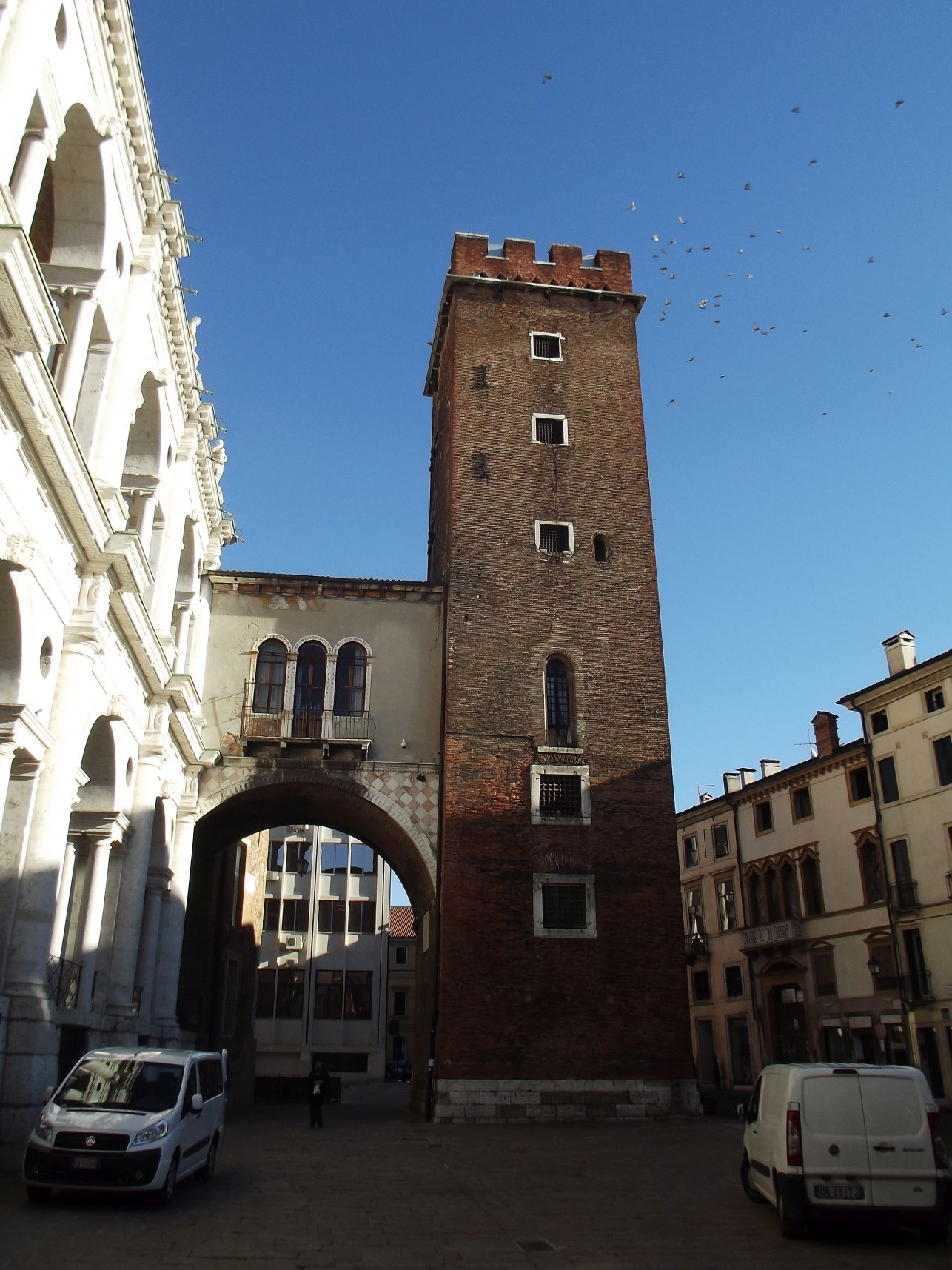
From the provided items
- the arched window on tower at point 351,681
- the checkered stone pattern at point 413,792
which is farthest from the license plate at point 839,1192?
the arched window on tower at point 351,681

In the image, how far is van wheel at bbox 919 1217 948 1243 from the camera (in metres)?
10.1

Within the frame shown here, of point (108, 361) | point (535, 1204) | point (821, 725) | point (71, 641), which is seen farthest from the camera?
point (821, 725)

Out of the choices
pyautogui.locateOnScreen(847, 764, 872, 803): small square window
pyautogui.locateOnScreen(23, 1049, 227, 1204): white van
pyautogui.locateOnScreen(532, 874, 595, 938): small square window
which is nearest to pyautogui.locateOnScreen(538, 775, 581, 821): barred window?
pyautogui.locateOnScreen(532, 874, 595, 938): small square window

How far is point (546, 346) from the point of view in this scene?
105ft

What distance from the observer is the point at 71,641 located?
16.1m

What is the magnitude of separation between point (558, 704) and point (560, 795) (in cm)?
254

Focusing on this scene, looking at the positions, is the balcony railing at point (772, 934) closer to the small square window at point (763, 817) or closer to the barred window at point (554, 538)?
the small square window at point (763, 817)

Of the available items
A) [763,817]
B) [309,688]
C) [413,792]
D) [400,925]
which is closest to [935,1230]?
[413,792]

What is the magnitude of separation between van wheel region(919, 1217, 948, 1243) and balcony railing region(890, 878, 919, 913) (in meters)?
25.9

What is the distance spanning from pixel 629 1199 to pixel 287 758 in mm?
16059

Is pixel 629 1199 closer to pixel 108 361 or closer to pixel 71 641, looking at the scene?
pixel 71 641

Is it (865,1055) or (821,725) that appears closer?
(865,1055)

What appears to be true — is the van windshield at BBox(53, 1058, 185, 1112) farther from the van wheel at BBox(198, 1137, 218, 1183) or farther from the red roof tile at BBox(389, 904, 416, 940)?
the red roof tile at BBox(389, 904, 416, 940)

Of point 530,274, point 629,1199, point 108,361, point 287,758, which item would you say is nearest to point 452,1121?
point 287,758
